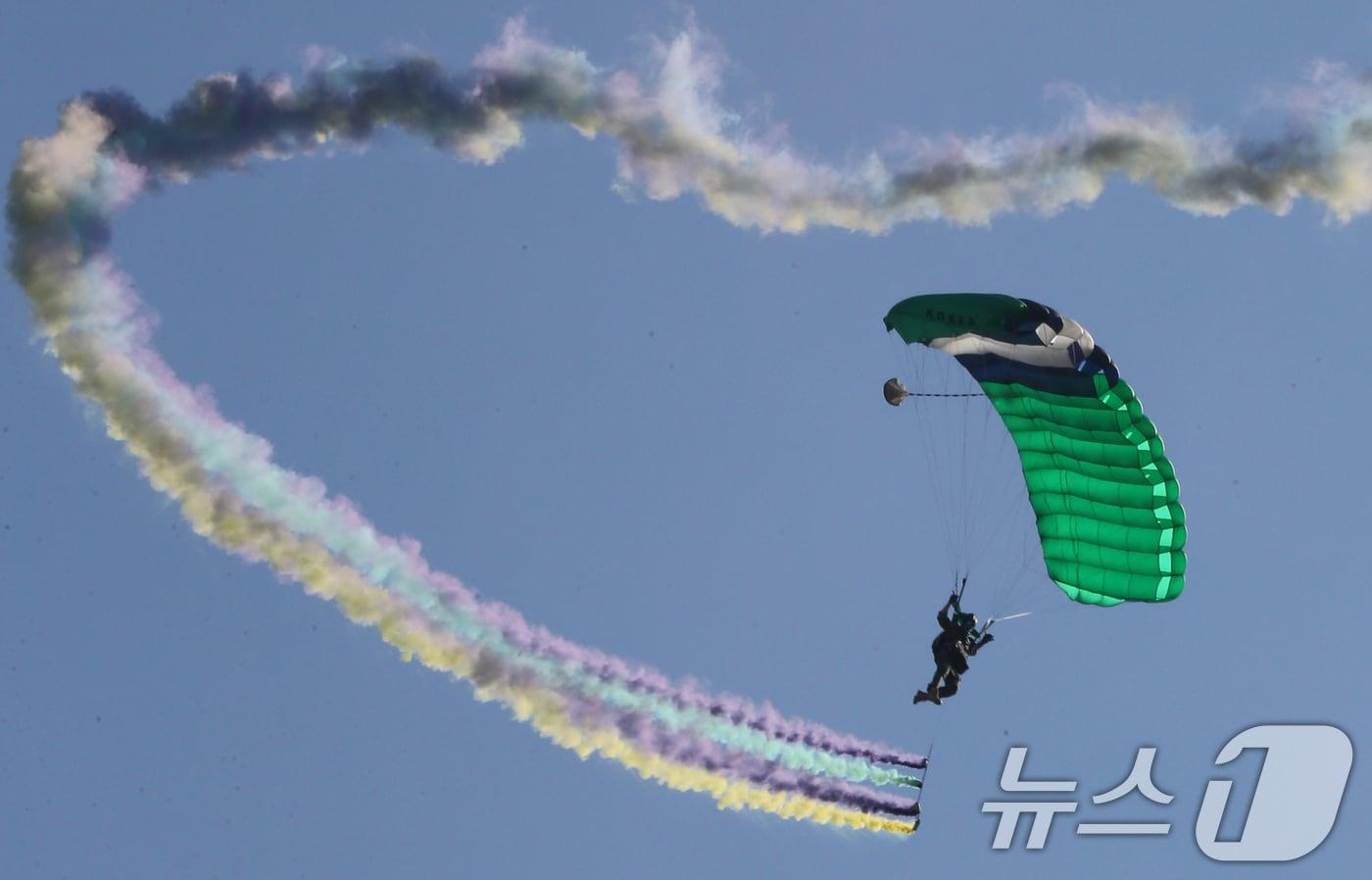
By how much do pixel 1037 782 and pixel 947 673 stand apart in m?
2.83

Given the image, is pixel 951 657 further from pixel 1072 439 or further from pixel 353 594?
pixel 353 594

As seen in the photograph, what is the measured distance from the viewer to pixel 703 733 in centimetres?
4844

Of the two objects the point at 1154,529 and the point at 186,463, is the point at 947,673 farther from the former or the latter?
the point at 186,463

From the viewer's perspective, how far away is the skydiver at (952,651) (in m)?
45.2

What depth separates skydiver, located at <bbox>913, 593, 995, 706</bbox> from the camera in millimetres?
45250

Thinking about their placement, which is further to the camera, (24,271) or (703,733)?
(703,733)

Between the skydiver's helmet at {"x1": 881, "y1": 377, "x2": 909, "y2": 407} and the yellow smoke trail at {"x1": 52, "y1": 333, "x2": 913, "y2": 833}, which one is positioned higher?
the skydiver's helmet at {"x1": 881, "y1": 377, "x2": 909, "y2": 407}

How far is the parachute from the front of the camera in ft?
145

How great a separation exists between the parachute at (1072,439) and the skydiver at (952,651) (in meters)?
1.71

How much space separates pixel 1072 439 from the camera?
4556cm

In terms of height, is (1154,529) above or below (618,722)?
above

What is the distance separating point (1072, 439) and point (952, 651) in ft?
10.6

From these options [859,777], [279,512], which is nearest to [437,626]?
[279,512]

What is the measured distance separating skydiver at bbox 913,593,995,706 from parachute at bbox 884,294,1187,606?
5.62 feet
